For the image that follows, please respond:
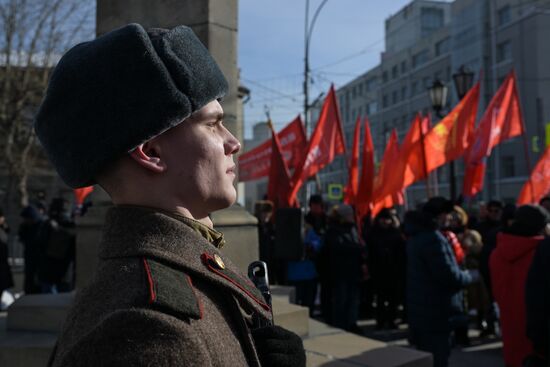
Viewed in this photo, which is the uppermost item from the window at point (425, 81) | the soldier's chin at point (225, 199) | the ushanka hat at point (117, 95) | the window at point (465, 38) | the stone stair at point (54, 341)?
the window at point (465, 38)

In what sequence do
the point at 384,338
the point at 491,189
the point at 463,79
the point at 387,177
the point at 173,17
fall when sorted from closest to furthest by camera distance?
1. the point at 173,17
2. the point at 384,338
3. the point at 387,177
4. the point at 463,79
5. the point at 491,189

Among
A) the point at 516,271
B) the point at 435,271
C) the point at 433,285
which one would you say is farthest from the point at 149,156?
the point at 516,271

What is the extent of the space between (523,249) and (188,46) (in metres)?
4.60

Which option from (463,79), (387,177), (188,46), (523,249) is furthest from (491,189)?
(188,46)

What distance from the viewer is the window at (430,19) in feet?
195

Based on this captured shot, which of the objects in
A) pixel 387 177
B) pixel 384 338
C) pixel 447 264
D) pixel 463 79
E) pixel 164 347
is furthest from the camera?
pixel 463 79

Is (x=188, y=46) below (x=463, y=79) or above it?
below

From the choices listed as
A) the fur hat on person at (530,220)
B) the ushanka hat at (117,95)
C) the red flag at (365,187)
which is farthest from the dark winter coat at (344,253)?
the ushanka hat at (117,95)

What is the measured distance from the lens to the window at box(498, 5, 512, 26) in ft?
135

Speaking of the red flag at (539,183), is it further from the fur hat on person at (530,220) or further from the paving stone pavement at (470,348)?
the fur hat on person at (530,220)

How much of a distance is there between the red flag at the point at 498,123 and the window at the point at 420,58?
153 feet

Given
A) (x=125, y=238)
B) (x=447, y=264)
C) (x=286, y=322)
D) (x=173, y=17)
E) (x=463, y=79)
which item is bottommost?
(x=286, y=322)

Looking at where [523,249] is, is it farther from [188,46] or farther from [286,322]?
[188,46]

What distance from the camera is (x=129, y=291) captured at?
1.16m
